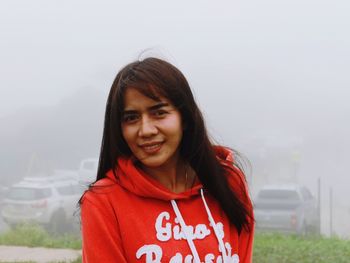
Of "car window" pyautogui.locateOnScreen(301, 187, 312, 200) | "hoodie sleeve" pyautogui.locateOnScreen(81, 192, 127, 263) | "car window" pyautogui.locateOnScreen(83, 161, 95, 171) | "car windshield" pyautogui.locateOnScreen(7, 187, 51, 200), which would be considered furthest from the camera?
"car window" pyautogui.locateOnScreen(83, 161, 95, 171)

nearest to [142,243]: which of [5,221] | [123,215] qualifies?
[123,215]

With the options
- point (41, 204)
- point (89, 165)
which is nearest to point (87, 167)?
point (89, 165)

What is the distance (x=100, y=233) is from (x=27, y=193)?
7.67 meters

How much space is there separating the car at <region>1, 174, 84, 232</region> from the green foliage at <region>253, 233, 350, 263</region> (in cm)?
337

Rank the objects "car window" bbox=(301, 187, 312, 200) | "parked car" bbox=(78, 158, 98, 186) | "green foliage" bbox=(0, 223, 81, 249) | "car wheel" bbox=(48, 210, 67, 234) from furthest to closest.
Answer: "parked car" bbox=(78, 158, 98, 186) < "car window" bbox=(301, 187, 312, 200) < "car wheel" bbox=(48, 210, 67, 234) < "green foliage" bbox=(0, 223, 81, 249)

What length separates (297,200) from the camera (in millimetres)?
8617

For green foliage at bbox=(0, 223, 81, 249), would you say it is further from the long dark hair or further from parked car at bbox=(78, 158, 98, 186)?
parked car at bbox=(78, 158, 98, 186)

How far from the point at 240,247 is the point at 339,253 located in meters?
3.46

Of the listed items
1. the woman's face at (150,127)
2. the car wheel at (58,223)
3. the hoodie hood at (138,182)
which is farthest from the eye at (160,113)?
the car wheel at (58,223)

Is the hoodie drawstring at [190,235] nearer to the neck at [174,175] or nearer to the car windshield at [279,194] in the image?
the neck at [174,175]

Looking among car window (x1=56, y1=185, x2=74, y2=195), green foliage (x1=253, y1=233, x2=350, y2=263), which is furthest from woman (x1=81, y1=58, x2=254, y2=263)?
car window (x1=56, y1=185, x2=74, y2=195)

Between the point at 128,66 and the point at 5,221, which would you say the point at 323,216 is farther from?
the point at 128,66

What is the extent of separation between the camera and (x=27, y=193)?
866 centimetres

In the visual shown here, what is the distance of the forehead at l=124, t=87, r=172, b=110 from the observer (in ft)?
4.30
